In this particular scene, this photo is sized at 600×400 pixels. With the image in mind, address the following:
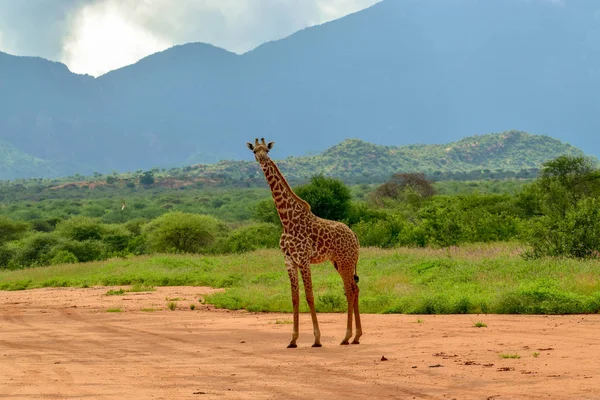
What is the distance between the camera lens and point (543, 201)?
124ft

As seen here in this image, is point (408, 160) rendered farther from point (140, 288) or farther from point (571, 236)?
point (571, 236)

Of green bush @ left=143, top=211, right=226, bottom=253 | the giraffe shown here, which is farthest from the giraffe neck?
green bush @ left=143, top=211, right=226, bottom=253

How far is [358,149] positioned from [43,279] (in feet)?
513

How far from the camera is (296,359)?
1222 centimetres

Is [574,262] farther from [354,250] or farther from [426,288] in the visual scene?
[354,250]

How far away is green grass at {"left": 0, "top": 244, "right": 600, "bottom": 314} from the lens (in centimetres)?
1728

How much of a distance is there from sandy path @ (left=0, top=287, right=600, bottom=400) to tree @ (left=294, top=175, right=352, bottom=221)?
24.1 m

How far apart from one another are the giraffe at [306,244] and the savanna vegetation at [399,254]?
423 centimetres

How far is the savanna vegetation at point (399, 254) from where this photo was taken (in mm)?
18700

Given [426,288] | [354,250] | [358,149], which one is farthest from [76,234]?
[358,149]

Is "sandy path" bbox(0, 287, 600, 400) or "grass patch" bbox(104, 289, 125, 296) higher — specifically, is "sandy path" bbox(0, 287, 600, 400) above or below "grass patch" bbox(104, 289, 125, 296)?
below

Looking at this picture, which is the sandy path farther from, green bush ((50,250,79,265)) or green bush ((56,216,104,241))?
green bush ((56,216,104,241))

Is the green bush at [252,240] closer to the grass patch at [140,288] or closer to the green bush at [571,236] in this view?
the grass patch at [140,288]

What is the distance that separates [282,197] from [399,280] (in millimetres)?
9294
